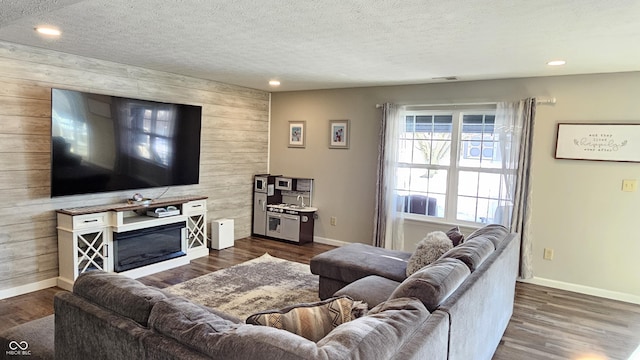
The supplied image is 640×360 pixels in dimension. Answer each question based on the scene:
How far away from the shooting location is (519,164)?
14.6 feet

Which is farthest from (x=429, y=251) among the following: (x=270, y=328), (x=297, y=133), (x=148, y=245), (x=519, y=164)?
(x=297, y=133)

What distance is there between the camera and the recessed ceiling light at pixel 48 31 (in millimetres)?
2959

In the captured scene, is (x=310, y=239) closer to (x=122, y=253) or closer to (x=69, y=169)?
(x=122, y=253)

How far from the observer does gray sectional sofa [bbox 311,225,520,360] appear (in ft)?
6.26

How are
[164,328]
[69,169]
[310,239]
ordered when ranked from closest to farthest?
[164,328] → [69,169] → [310,239]

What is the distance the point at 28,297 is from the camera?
364cm

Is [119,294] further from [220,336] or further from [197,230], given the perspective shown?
[197,230]

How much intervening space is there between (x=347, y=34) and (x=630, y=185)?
3.32m

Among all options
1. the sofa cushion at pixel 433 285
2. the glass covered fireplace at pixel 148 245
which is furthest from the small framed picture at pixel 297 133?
the sofa cushion at pixel 433 285

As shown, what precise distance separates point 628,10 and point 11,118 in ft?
15.3

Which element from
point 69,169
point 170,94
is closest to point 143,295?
point 69,169

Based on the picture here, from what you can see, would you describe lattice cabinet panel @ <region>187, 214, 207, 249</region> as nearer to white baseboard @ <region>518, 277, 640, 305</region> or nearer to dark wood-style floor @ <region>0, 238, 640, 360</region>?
dark wood-style floor @ <region>0, 238, 640, 360</region>

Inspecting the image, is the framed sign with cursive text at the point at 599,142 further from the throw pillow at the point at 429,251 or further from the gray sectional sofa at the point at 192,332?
the gray sectional sofa at the point at 192,332

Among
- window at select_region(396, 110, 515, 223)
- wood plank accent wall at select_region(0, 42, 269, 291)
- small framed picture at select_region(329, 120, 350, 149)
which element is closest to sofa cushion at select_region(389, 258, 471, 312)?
window at select_region(396, 110, 515, 223)
